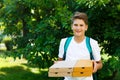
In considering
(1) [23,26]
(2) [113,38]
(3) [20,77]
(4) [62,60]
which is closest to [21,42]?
(1) [23,26]

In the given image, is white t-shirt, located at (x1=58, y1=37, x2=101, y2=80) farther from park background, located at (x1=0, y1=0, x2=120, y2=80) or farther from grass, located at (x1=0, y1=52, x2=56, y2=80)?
grass, located at (x1=0, y1=52, x2=56, y2=80)

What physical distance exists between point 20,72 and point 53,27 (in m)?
3.19

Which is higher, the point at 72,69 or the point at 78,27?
the point at 78,27

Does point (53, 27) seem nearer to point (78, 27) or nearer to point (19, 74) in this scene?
point (19, 74)

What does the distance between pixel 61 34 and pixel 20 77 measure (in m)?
2.45

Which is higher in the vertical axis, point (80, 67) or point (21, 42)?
point (80, 67)

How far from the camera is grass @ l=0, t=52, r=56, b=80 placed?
32.9 ft

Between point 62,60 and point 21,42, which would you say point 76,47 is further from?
point 21,42

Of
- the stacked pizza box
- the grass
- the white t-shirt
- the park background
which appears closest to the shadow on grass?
the grass

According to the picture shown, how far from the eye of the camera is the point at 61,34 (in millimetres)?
8227

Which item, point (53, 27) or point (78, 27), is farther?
point (53, 27)

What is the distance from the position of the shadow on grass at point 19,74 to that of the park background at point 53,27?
969 mm

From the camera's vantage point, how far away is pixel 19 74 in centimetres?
1048

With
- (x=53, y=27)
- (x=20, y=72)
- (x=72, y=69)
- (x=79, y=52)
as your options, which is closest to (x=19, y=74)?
(x=20, y=72)
